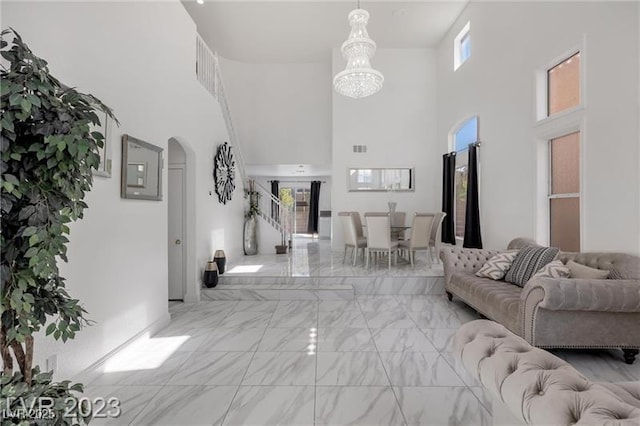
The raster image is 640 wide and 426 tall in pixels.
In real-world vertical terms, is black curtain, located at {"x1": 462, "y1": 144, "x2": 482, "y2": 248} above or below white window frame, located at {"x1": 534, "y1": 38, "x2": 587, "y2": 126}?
below

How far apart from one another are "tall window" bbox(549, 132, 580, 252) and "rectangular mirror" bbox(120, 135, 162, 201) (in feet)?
15.3

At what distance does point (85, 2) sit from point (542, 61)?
4.81m

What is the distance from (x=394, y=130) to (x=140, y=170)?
5660 millimetres

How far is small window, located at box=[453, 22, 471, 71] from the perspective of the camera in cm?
558

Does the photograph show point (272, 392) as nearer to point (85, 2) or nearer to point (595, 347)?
point (595, 347)

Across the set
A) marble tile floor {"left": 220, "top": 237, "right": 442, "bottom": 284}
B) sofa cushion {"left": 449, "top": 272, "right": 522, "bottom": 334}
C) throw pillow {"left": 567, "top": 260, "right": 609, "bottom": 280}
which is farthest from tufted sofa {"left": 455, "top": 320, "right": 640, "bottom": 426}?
marble tile floor {"left": 220, "top": 237, "right": 442, "bottom": 284}

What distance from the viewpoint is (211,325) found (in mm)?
3393

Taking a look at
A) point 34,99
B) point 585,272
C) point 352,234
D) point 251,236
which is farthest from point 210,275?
point 585,272

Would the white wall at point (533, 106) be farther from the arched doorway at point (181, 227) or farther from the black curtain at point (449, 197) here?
the arched doorway at point (181, 227)

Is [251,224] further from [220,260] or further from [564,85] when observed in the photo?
[564,85]

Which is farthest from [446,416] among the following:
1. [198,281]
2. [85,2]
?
[85,2]

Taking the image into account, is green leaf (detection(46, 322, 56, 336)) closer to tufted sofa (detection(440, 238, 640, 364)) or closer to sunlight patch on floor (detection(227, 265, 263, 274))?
tufted sofa (detection(440, 238, 640, 364))

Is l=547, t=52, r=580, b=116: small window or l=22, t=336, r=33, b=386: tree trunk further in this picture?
l=547, t=52, r=580, b=116: small window

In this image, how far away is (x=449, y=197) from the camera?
6.08 meters
